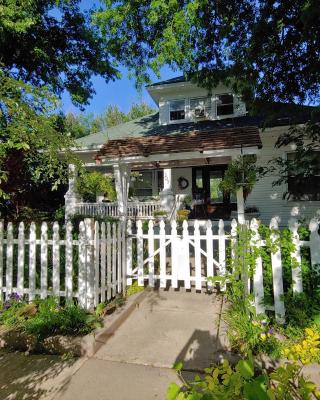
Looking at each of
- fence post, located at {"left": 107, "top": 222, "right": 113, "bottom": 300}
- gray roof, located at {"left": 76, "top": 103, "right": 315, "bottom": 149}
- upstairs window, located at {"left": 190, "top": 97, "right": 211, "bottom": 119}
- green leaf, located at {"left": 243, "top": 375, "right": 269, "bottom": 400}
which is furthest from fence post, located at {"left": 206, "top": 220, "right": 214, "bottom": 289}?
upstairs window, located at {"left": 190, "top": 97, "right": 211, "bottom": 119}

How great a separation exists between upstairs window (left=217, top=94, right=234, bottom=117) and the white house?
0.04 metres

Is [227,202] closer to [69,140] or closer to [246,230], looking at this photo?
[246,230]

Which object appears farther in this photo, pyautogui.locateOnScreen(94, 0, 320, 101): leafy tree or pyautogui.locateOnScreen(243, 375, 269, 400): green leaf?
pyautogui.locateOnScreen(94, 0, 320, 101): leafy tree

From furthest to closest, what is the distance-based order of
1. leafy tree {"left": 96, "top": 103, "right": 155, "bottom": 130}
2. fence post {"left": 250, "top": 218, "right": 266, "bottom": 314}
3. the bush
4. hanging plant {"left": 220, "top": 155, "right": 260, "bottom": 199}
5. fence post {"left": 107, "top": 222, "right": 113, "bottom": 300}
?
leafy tree {"left": 96, "top": 103, "right": 155, "bottom": 130} < hanging plant {"left": 220, "top": 155, "right": 260, "bottom": 199} < fence post {"left": 107, "top": 222, "right": 113, "bottom": 300} < fence post {"left": 250, "top": 218, "right": 266, "bottom": 314} < the bush

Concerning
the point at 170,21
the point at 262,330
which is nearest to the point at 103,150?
the point at 170,21

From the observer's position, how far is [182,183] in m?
15.5

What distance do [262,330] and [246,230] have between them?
47.4 inches

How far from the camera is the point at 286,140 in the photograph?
509 centimetres

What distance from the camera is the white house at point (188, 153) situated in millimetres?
7527

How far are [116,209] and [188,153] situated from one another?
23.4ft

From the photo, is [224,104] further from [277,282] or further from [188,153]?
[277,282]

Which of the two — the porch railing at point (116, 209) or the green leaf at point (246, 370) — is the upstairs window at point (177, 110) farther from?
the green leaf at point (246, 370)

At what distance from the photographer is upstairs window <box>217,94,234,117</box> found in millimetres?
13922

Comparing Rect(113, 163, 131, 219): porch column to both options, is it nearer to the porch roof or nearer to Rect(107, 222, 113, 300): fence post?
the porch roof
